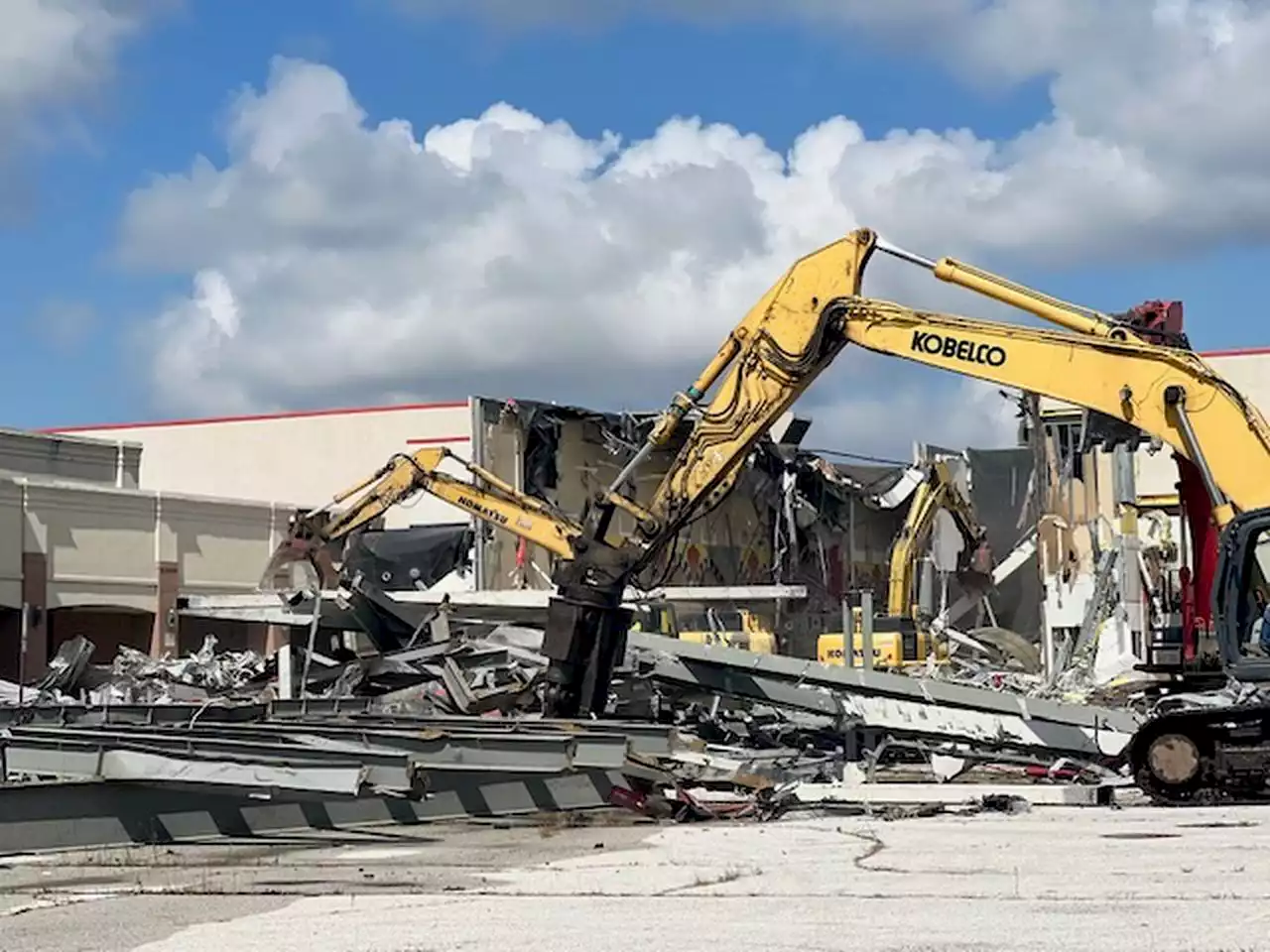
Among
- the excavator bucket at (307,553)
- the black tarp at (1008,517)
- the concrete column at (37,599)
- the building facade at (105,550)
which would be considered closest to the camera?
the excavator bucket at (307,553)

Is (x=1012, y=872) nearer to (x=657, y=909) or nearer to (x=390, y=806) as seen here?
(x=657, y=909)

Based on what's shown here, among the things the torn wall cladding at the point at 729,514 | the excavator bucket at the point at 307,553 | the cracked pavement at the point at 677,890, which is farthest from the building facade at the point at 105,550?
the cracked pavement at the point at 677,890

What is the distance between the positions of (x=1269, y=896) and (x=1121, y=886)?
0.96m

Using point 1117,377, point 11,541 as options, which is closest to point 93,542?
point 11,541

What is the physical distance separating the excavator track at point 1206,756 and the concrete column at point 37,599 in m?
27.1

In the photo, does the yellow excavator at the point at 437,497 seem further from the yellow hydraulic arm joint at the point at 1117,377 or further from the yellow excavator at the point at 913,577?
the yellow hydraulic arm joint at the point at 1117,377

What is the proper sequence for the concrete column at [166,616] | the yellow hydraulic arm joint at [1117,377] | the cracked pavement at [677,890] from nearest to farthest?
the cracked pavement at [677,890]
the yellow hydraulic arm joint at [1117,377]
the concrete column at [166,616]

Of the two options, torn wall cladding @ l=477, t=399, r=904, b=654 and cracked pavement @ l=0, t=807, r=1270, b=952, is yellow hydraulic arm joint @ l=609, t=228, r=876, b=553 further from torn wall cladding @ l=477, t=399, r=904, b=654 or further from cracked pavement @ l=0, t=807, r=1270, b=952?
torn wall cladding @ l=477, t=399, r=904, b=654

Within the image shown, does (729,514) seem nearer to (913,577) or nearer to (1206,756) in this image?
(913,577)

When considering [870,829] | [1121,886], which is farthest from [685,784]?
[1121,886]

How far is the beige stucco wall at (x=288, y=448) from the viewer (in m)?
53.8

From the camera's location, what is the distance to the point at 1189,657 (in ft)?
62.2

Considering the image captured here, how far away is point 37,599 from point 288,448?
16991 millimetres

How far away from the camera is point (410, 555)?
44.7 m
